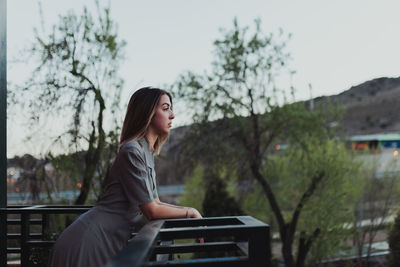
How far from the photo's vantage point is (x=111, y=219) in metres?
1.23

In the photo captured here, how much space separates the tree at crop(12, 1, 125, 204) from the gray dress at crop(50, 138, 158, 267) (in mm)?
5361

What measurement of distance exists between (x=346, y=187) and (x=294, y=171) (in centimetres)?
147

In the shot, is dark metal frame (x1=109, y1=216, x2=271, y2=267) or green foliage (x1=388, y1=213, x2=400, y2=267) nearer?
dark metal frame (x1=109, y1=216, x2=271, y2=267)

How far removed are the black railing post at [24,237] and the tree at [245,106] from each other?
7324mm

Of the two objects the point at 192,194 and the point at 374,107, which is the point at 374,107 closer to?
the point at 374,107

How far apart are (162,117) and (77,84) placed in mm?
5618

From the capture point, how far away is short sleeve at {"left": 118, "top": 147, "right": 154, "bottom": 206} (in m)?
1.18

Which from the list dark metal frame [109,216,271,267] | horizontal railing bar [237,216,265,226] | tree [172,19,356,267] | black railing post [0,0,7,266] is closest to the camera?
dark metal frame [109,216,271,267]

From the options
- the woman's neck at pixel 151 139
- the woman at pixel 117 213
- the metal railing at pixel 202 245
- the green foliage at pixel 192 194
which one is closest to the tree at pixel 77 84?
the woman's neck at pixel 151 139

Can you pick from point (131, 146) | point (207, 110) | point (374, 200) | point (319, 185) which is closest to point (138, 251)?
point (131, 146)

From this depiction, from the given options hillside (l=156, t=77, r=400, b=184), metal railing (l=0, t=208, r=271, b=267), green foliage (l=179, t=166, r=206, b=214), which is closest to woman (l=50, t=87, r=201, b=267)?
metal railing (l=0, t=208, r=271, b=267)

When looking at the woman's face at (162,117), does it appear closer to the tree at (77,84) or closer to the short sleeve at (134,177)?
the short sleeve at (134,177)

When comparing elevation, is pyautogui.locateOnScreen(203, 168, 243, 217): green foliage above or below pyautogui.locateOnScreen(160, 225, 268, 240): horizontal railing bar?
below

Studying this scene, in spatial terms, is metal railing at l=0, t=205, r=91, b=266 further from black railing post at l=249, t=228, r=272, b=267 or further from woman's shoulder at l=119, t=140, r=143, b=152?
black railing post at l=249, t=228, r=272, b=267
